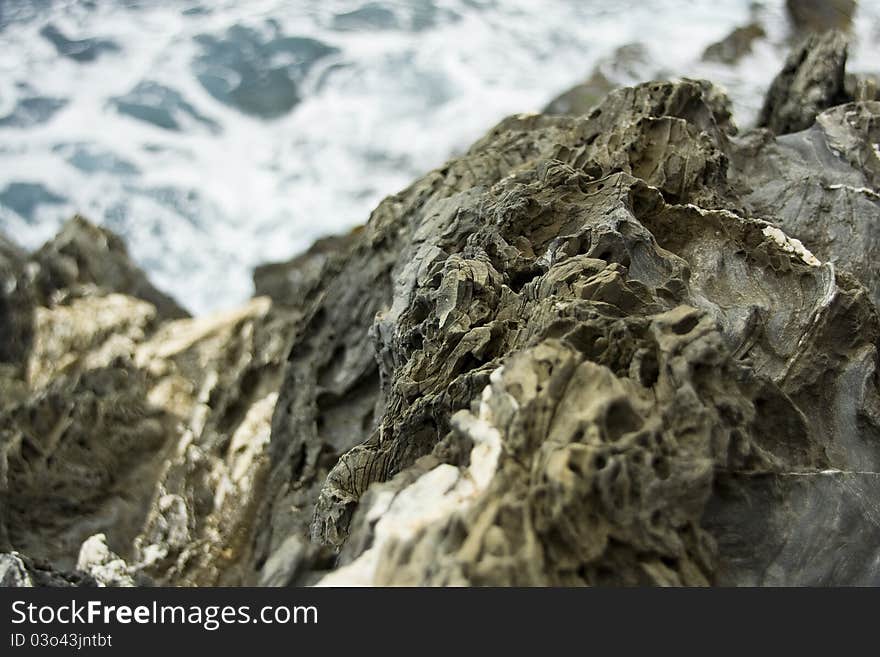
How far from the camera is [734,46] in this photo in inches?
792

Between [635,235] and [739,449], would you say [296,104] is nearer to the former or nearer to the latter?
[635,235]

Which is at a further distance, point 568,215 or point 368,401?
point 368,401

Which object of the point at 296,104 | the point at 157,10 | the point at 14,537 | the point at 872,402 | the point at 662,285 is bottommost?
the point at 14,537

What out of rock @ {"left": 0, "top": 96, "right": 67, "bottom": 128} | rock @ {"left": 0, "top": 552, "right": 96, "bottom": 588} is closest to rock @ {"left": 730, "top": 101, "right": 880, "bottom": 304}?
rock @ {"left": 0, "top": 552, "right": 96, "bottom": 588}

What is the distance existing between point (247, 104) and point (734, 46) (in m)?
15.3

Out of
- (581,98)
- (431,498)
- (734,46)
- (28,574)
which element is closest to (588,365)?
(431,498)

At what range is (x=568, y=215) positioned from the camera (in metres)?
7.34

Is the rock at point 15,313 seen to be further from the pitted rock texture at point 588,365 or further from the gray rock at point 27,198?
the gray rock at point 27,198

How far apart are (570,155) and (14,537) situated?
9311 mm

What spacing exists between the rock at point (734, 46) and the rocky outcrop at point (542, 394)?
8.54 m

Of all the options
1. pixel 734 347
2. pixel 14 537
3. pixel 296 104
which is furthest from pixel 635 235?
pixel 296 104

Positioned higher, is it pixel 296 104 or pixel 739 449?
pixel 739 449

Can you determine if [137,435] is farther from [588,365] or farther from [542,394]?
[588,365]

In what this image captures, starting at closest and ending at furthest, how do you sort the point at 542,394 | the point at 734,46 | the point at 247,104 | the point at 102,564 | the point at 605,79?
the point at 542,394 → the point at 102,564 → the point at 734,46 → the point at 605,79 → the point at 247,104
